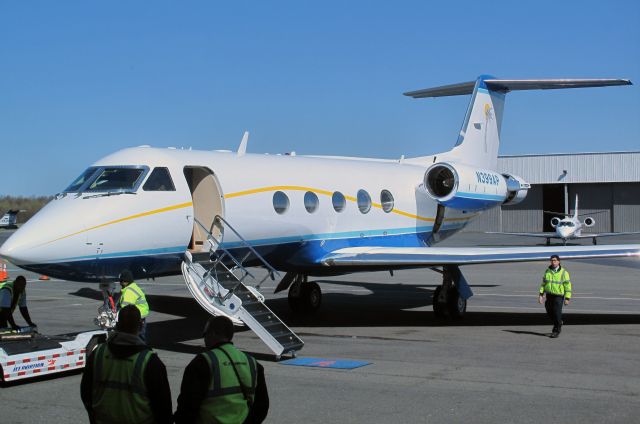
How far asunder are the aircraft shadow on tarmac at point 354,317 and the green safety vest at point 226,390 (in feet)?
28.1

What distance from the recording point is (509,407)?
9.25 m

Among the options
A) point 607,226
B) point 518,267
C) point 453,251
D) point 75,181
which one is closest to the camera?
point 75,181

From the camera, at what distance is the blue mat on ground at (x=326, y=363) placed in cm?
1202

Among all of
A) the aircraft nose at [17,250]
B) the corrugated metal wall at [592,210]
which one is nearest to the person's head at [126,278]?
the aircraft nose at [17,250]

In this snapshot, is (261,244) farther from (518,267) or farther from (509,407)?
(518,267)

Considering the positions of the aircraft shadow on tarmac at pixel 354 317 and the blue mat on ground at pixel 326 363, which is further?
the aircraft shadow on tarmac at pixel 354 317

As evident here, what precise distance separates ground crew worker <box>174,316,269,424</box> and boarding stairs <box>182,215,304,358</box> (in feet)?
23.7

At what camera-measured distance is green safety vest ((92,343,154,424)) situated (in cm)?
516

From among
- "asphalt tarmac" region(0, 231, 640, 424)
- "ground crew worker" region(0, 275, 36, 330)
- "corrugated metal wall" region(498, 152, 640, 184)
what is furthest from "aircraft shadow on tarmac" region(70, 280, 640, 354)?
"corrugated metal wall" region(498, 152, 640, 184)

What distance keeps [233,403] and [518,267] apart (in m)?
32.7

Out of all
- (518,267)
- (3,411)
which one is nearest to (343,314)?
(3,411)

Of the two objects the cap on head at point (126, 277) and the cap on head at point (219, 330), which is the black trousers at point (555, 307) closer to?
the cap on head at point (126, 277)

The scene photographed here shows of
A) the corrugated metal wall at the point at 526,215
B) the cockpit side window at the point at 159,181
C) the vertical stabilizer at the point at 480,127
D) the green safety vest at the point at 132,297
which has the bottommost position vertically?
the corrugated metal wall at the point at 526,215

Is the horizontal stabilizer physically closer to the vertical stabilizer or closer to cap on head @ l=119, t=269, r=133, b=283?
the vertical stabilizer
